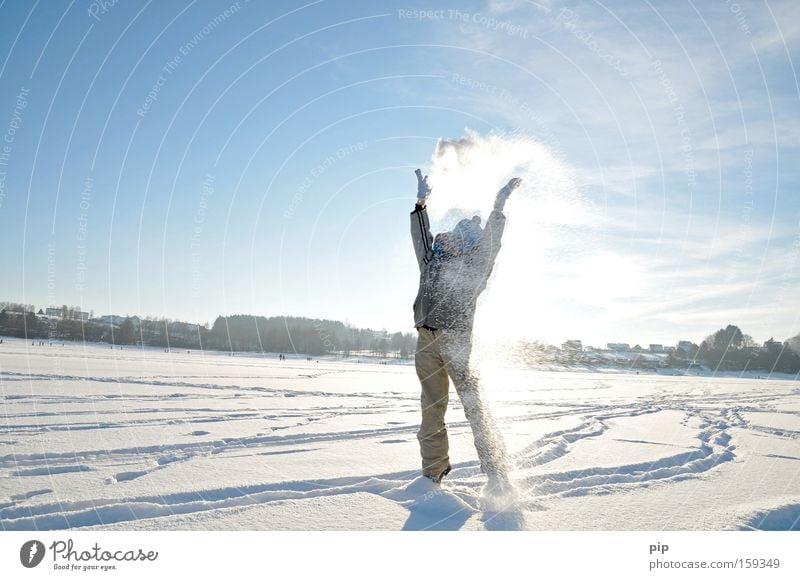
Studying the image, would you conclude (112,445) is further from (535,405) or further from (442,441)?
(535,405)

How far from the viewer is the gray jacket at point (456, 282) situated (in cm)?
384

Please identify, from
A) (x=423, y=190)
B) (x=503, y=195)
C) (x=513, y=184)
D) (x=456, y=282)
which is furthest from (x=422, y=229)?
(x=513, y=184)

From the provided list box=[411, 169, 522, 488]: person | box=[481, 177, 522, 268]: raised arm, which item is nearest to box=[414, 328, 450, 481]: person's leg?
box=[411, 169, 522, 488]: person

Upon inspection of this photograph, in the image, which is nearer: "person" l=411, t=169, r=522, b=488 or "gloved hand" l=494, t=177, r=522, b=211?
"person" l=411, t=169, r=522, b=488

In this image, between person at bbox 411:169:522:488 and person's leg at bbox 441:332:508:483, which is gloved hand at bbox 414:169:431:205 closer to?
person at bbox 411:169:522:488

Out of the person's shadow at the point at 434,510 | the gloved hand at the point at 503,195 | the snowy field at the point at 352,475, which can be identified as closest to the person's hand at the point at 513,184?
the gloved hand at the point at 503,195

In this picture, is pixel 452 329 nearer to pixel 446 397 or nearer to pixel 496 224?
pixel 446 397

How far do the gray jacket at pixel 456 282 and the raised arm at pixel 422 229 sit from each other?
0.01 meters

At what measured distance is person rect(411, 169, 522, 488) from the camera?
12.2 feet

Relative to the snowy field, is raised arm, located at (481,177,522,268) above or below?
above

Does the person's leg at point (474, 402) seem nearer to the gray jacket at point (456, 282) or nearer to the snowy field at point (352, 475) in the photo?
the gray jacket at point (456, 282)

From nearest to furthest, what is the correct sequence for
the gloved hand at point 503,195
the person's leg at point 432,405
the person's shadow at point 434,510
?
the person's shadow at point 434,510, the person's leg at point 432,405, the gloved hand at point 503,195

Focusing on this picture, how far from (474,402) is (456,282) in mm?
987
